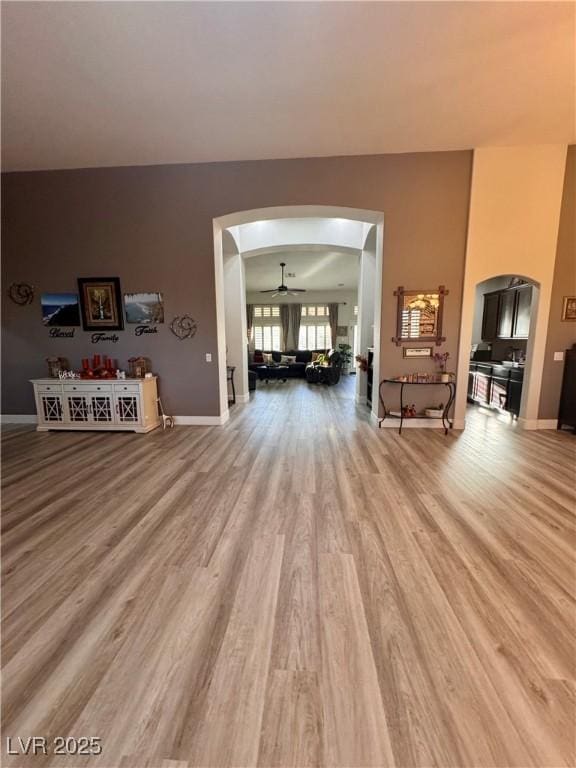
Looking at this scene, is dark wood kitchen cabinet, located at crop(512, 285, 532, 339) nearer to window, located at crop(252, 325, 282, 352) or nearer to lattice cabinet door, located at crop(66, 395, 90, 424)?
lattice cabinet door, located at crop(66, 395, 90, 424)

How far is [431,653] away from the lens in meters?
1.36

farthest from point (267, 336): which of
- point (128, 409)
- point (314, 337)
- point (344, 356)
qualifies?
point (128, 409)

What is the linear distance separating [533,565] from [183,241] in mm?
5284

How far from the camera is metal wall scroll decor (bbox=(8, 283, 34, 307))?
15.8 ft

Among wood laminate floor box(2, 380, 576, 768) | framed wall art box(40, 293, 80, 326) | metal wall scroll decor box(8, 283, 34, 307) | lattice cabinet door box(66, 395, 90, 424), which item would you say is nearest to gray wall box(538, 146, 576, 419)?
wood laminate floor box(2, 380, 576, 768)

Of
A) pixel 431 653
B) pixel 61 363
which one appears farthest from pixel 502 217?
pixel 61 363

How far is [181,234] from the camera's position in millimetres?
4578

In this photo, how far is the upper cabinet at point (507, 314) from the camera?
5.28m

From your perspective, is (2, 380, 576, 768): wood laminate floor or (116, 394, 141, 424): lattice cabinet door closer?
(2, 380, 576, 768): wood laminate floor

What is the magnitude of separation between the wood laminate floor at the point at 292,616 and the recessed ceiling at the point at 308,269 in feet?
18.3

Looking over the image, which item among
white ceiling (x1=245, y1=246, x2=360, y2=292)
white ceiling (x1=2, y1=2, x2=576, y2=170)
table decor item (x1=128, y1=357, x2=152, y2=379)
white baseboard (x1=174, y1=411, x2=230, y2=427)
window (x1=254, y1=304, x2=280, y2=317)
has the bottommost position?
white baseboard (x1=174, y1=411, x2=230, y2=427)

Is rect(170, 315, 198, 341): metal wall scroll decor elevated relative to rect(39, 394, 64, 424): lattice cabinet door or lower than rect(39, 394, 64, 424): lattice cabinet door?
elevated

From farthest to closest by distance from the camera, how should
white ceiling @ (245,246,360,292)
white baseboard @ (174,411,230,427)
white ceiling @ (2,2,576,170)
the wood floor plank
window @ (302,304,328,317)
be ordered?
window @ (302,304,328,317), white ceiling @ (245,246,360,292), white baseboard @ (174,411,230,427), white ceiling @ (2,2,576,170), the wood floor plank

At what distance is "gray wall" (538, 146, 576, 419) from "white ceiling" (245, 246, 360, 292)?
3421 mm
